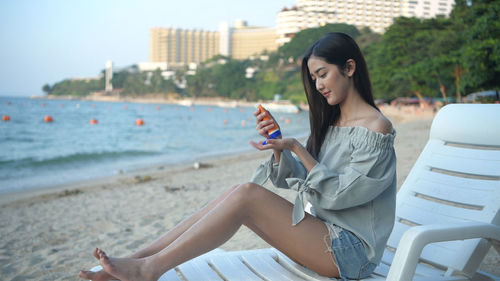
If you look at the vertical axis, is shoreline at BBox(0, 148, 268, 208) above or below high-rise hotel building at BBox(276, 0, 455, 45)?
below

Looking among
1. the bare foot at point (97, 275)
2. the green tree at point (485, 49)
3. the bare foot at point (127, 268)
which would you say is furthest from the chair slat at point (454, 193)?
the green tree at point (485, 49)

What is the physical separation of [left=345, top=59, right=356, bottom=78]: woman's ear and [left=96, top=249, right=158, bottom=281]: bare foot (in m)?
1.11

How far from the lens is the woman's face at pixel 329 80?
188 cm

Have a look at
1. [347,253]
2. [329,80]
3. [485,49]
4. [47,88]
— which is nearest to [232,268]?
[347,253]

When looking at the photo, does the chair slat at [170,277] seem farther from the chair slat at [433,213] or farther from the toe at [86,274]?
the chair slat at [433,213]

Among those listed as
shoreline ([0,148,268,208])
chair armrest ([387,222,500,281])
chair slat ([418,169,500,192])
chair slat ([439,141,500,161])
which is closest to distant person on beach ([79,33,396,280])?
chair armrest ([387,222,500,281])

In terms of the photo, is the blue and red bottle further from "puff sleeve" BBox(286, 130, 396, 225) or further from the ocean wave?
the ocean wave

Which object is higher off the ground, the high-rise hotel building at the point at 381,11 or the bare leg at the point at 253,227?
the high-rise hotel building at the point at 381,11

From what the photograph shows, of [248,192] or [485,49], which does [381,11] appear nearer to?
[485,49]

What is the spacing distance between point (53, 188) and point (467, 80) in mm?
12595

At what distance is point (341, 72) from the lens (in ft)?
6.20

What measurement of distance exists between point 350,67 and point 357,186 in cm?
51

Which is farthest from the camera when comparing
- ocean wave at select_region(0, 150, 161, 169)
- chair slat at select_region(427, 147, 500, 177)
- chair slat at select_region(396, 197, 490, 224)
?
ocean wave at select_region(0, 150, 161, 169)

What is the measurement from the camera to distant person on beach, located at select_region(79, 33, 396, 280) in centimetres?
172
